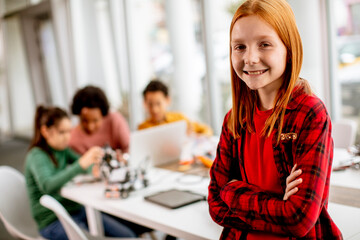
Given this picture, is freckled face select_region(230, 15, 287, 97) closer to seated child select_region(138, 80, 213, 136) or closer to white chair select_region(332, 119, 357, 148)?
white chair select_region(332, 119, 357, 148)

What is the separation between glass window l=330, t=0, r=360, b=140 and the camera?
10.9 ft

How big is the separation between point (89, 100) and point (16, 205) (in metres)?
0.91

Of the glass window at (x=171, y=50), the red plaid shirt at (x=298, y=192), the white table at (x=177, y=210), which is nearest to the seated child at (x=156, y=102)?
the white table at (x=177, y=210)

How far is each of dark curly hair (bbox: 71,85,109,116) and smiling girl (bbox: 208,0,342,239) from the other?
179cm

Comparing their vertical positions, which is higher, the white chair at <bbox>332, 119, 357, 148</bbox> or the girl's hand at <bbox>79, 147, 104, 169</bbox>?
the girl's hand at <bbox>79, 147, 104, 169</bbox>

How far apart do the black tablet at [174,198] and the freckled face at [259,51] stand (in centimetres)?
80

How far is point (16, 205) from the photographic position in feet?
7.71

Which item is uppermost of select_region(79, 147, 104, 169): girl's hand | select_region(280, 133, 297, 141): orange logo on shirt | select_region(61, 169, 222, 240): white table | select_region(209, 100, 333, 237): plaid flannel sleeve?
select_region(280, 133, 297, 141): orange logo on shirt

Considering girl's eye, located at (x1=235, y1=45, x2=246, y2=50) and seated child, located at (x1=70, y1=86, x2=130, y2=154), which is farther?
seated child, located at (x1=70, y1=86, x2=130, y2=154)

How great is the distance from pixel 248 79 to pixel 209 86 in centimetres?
307

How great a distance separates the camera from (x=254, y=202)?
1198 mm

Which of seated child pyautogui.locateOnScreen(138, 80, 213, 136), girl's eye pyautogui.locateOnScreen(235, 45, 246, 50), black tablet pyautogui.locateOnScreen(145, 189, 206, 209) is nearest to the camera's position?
girl's eye pyautogui.locateOnScreen(235, 45, 246, 50)

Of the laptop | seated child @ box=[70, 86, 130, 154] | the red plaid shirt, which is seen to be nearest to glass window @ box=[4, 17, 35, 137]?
seated child @ box=[70, 86, 130, 154]

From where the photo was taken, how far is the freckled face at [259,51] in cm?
113
